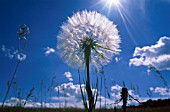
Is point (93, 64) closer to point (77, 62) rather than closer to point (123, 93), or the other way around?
point (77, 62)

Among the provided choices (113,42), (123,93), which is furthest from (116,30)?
(123,93)

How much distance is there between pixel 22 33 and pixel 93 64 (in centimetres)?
109

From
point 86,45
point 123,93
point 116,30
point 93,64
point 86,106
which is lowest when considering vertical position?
point 86,106

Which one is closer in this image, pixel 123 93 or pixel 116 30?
pixel 123 93

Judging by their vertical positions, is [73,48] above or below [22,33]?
below

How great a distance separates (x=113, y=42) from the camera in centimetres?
322

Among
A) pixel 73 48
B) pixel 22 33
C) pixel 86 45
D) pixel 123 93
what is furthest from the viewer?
pixel 22 33

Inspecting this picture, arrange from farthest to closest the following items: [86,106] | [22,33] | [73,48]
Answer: [22,33]
[73,48]
[86,106]

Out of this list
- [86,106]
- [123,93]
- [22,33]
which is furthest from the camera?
[22,33]

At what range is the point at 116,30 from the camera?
3.21m

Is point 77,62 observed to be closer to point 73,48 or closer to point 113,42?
point 73,48

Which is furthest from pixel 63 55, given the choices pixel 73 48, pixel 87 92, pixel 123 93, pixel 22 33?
pixel 123 93

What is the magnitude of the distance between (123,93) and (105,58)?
210 cm

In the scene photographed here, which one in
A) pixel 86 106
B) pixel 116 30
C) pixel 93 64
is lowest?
pixel 86 106
